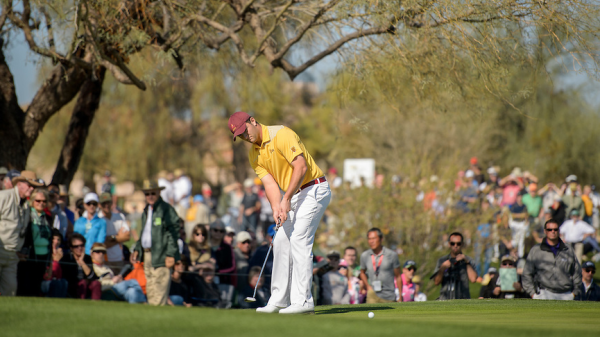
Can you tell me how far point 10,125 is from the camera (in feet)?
40.1

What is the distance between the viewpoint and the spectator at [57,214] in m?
11.2

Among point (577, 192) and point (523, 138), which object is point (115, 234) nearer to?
point (577, 192)

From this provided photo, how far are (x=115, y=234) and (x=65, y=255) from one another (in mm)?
1713

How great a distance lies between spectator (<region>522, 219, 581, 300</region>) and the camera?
396 inches

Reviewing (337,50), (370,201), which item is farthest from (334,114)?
(370,201)

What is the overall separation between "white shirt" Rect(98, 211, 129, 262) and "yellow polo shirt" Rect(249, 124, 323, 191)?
561cm

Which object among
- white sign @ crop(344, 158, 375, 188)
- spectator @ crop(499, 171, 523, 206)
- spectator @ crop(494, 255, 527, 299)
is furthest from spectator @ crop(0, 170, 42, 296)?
spectator @ crop(499, 171, 523, 206)

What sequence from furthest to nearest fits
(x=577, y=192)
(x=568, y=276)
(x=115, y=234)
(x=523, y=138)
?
(x=523, y=138)
(x=577, y=192)
(x=115, y=234)
(x=568, y=276)

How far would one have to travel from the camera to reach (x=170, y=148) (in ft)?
97.6

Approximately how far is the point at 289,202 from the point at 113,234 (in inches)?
257

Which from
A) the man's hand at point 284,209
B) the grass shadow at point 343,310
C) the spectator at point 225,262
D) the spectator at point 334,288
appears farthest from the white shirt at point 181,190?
the man's hand at point 284,209

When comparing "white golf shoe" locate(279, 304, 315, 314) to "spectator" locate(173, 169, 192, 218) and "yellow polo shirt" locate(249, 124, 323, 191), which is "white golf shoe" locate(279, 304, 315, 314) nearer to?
"yellow polo shirt" locate(249, 124, 323, 191)

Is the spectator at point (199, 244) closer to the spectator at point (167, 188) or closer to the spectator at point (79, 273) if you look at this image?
the spectator at point (79, 273)

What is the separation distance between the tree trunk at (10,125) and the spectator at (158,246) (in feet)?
11.2
